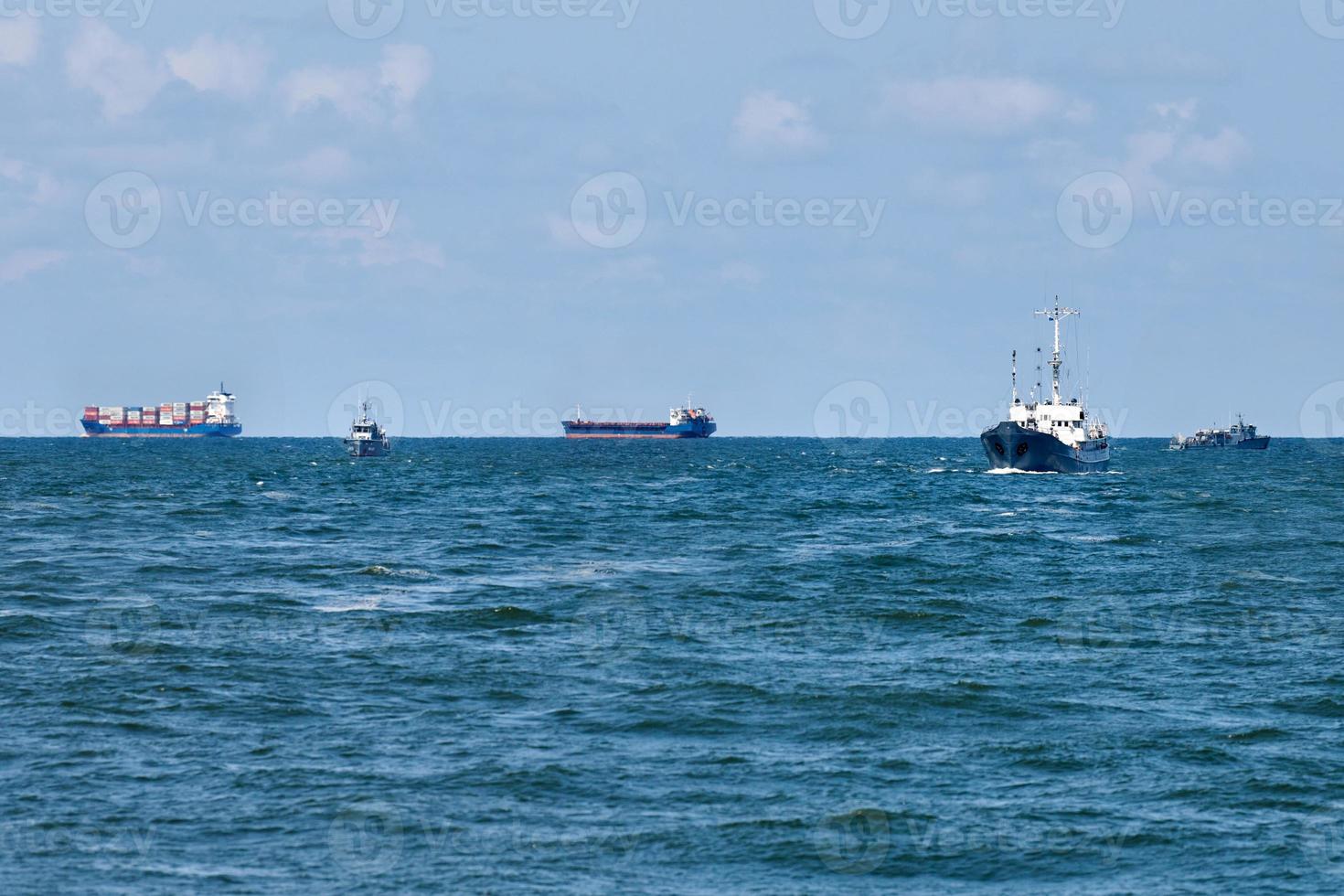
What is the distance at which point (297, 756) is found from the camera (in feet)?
76.5

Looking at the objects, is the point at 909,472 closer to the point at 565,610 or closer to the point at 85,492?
the point at 85,492

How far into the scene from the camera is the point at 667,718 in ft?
86.8

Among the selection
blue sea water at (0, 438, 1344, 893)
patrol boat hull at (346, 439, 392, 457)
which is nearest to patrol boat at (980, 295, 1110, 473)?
blue sea water at (0, 438, 1344, 893)

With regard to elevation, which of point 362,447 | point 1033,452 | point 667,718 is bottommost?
point 667,718

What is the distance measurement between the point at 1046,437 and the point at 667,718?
9691 cm

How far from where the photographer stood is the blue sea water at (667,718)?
18781 millimetres

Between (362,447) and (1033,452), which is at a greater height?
(362,447)

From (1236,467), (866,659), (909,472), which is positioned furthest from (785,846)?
(1236,467)

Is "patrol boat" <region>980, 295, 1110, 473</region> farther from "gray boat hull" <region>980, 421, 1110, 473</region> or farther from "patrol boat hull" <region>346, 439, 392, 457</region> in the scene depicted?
"patrol boat hull" <region>346, 439, 392, 457</region>

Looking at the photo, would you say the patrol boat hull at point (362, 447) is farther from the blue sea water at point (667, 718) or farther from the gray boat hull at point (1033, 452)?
the blue sea water at point (667, 718)

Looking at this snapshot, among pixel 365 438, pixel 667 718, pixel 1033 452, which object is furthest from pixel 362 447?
pixel 667 718

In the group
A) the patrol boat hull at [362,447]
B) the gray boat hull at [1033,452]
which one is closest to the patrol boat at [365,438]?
the patrol boat hull at [362,447]

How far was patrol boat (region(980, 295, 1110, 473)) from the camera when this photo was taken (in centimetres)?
11988

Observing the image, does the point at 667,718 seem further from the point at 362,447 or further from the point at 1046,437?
the point at 362,447
